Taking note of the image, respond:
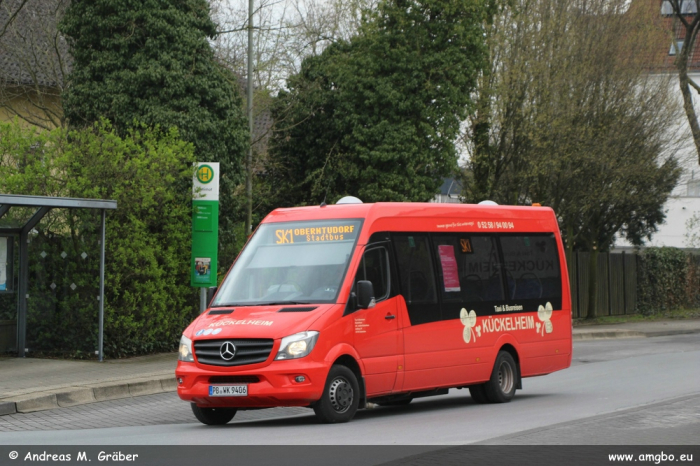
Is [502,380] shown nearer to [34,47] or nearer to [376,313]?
[376,313]

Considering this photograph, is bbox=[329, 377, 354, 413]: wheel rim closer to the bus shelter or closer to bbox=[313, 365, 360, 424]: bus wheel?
bbox=[313, 365, 360, 424]: bus wheel

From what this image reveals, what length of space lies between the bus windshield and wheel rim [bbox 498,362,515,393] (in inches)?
132

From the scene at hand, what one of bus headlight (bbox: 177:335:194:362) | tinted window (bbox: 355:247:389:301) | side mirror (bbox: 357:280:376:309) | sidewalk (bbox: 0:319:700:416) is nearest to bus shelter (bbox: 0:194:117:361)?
sidewalk (bbox: 0:319:700:416)

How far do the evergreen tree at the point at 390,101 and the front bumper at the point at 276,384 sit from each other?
17586mm

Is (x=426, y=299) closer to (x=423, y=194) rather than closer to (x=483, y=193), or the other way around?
(x=423, y=194)

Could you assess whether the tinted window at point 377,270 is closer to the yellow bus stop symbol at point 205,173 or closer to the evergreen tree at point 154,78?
the yellow bus stop symbol at point 205,173

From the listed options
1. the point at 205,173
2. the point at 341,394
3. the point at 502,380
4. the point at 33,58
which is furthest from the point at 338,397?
the point at 33,58

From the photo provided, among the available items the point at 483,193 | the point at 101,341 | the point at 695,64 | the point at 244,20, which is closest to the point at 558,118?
the point at 483,193

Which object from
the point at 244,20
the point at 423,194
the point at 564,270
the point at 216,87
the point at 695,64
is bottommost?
the point at 564,270

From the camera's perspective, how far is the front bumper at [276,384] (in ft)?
34.1

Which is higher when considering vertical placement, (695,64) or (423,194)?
(695,64)

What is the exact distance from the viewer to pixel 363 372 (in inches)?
441

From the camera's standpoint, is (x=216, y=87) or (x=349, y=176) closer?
(x=216, y=87)

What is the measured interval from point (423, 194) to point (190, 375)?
18.2 m
